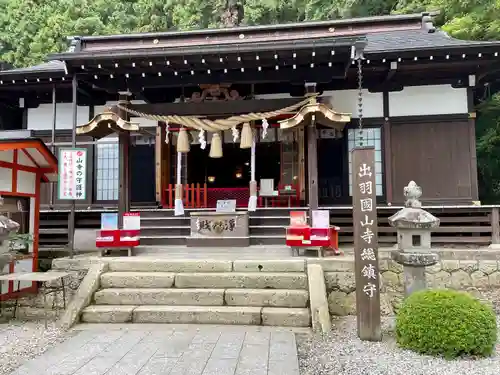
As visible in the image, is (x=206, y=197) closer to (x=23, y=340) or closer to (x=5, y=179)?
(x=5, y=179)

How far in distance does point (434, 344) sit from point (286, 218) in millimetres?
4834

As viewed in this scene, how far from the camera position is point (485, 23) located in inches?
449

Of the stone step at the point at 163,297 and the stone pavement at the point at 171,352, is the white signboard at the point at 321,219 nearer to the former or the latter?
the stone step at the point at 163,297

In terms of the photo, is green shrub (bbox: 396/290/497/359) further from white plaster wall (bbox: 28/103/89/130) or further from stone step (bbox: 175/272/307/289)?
white plaster wall (bbox: 28/103/89/130)

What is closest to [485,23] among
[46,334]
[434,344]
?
[434,344]

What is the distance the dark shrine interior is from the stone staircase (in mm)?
8497

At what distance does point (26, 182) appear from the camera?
7410 mm

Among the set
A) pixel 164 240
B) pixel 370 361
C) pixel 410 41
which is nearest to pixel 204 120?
pixel 164 240

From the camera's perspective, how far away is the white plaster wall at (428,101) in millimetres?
9508

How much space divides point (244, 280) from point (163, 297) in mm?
1300

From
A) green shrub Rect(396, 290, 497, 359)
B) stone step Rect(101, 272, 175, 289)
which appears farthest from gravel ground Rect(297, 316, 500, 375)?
stone step Rect(101, 272, 175, 289)

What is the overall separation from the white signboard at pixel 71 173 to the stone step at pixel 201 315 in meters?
2.79

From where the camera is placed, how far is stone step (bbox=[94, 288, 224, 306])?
5.95 m

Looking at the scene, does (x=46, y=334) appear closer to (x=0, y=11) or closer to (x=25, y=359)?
(x=25, y=359)
